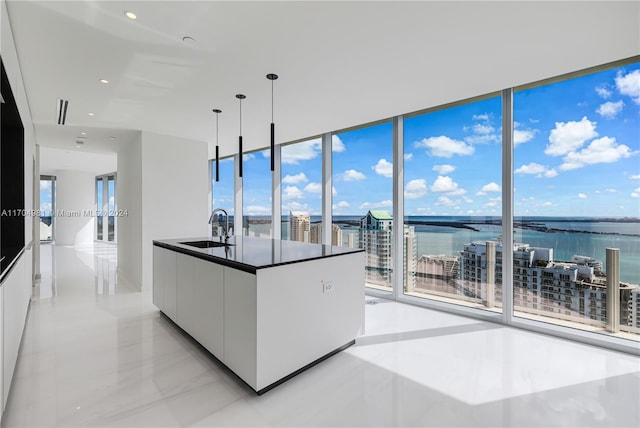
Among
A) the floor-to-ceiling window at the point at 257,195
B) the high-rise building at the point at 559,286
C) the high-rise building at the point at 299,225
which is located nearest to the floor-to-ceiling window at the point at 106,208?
the floor-to-ceiling window at the point at 257,195

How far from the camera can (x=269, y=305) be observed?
6.63ft

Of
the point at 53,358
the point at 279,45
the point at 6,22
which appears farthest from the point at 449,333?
the point at 6,22

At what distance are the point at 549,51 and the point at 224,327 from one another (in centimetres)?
337

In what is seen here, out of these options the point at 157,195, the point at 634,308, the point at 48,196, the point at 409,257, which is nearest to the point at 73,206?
the point at 48,196

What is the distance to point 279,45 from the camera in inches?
95.3

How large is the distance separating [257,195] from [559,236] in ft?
17.1

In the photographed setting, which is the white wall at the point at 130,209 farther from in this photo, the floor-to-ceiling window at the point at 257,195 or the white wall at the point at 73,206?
the white wall at the point at 73,206

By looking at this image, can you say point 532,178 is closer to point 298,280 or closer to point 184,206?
point 298,280

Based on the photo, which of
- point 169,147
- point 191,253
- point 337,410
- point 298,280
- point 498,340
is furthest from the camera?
point 169,147

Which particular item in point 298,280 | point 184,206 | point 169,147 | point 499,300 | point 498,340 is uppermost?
point 169,147

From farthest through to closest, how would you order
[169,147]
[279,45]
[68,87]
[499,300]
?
[169,147] < [499,300] < [68,87] < [279,45]

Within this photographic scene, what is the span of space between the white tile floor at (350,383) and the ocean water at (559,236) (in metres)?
0.87

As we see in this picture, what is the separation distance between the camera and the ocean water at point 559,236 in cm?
274

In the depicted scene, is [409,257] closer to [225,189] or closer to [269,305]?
[269,305]
